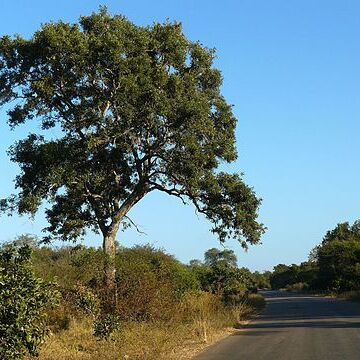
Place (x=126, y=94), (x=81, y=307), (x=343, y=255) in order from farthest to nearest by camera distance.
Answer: (x=343, y=255)
(x=126, y=94)
(x=81, y=307)

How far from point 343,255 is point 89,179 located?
2407 inches

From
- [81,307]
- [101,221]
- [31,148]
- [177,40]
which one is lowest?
[81,307]

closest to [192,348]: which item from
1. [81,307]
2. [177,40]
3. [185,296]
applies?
[81,307]

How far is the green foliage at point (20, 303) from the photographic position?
9.29 m

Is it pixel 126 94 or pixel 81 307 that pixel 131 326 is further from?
pixel 126 94

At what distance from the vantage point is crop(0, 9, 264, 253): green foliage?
24.4 m

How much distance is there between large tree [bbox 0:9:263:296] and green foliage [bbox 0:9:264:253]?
0.05 meters

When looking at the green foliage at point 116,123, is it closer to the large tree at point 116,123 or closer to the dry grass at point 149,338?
the large tree at point 116,123

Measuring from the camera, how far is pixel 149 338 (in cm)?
1686

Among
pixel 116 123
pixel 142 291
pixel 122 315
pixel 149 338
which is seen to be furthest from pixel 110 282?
pixel 116 123

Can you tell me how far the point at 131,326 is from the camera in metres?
18.7

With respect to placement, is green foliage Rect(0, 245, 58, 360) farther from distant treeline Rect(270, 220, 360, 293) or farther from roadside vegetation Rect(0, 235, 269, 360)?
distant treeline Rect(270, 220, 360, 293)

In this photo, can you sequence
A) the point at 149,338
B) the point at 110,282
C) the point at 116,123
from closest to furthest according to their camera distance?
the point at 149,338 → the point at 110,282 → the point at 116,123

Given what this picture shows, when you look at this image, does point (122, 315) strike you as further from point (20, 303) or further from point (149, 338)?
point (20, 303)
